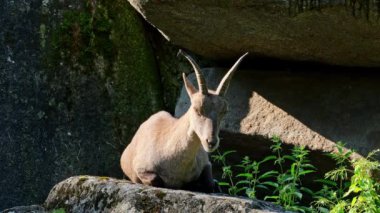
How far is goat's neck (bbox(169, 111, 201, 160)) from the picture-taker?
7.63m

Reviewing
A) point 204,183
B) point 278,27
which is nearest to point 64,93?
point 204,183

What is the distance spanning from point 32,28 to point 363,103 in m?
3.62

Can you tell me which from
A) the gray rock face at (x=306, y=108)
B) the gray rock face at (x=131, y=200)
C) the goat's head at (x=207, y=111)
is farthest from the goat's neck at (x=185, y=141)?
the gray rock face at (x=306, y=108)

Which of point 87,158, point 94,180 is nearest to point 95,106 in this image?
point 87,158

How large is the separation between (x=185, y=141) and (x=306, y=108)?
191 cm

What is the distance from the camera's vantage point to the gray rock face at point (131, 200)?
20.9 feet

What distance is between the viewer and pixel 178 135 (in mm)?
7746

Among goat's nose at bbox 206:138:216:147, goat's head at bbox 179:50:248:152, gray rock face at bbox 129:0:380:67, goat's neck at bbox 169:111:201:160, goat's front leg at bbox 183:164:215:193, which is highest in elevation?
gray rock face at bbox 129:0:380:67

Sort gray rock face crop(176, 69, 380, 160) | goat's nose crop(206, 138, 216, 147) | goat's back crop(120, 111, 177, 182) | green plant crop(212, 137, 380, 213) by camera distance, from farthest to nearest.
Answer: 1. gray rock face crop(176, 69, 380, 160)
2. goat's back crop(120, 111, 177, 182)
3. goat's nose crop(206, 138, 216, 147)
4. green plant crop(212, 137, 380, 213)

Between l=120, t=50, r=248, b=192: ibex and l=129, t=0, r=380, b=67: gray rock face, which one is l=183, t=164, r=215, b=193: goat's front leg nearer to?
l=120, t=50, r=248, b=192: ibex

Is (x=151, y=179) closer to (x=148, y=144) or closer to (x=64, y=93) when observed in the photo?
(x=148, y=144)

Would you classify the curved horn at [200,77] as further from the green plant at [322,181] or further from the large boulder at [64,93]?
the large boulder at [64,93]

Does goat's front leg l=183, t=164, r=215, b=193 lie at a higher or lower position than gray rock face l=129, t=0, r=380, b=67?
lower

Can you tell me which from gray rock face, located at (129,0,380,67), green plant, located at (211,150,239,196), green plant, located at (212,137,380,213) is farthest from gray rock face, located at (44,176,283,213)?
gray rock face, located at (129,0,380,67)
